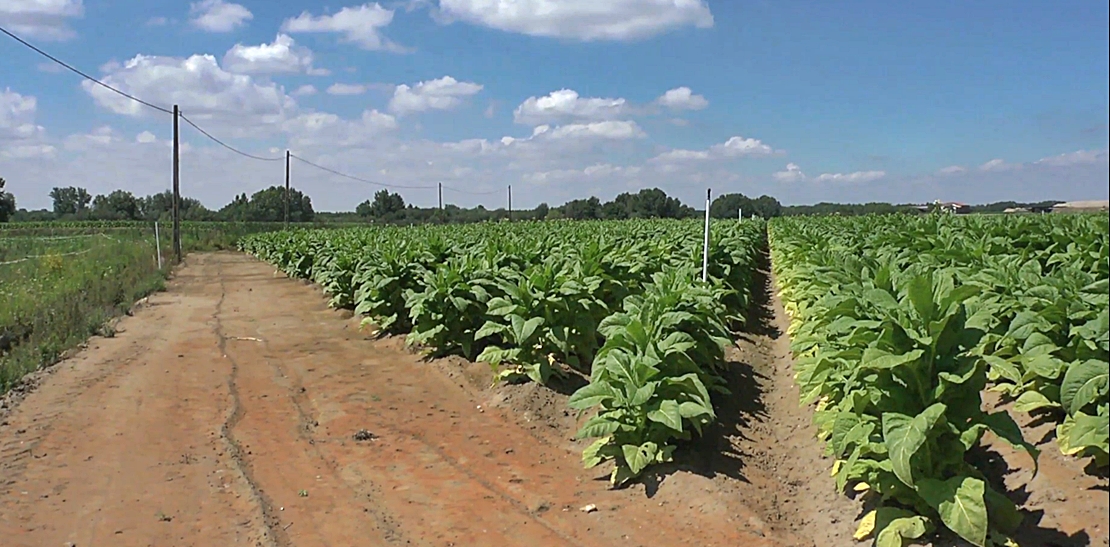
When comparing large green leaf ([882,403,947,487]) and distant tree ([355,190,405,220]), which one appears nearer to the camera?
large green leaf ([882,403,947,487])

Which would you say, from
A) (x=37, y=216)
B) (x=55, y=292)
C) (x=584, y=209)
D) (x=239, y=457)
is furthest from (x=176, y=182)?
(x=584, y=209)

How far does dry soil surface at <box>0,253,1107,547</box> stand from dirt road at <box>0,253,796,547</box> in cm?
2

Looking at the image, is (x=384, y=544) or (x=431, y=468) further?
(x=431, y=468)

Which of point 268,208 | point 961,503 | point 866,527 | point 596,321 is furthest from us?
point 268,208

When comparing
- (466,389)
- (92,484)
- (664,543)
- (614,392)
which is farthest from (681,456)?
(92,484)

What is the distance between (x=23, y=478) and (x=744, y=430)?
18.5ft

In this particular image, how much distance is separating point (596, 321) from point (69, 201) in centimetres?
4538

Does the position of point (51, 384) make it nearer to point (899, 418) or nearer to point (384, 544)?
point (384, 544)

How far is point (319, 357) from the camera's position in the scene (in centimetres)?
1106

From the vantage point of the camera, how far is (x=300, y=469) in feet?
20.9

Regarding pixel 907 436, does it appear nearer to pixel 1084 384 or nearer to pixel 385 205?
pixel 1084 384

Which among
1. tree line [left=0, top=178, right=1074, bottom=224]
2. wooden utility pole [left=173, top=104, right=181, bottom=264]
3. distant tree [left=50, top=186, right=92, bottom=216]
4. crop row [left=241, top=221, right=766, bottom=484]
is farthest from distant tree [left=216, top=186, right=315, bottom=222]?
crop row [left=241, top=221, right=766, bottom=484]

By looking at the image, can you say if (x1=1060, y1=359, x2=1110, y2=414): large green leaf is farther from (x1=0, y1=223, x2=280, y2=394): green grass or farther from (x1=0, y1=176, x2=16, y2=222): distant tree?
(x1=0, y1=176, x2=16, y2=222): distant tree

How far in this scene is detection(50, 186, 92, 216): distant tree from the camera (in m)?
43.5
